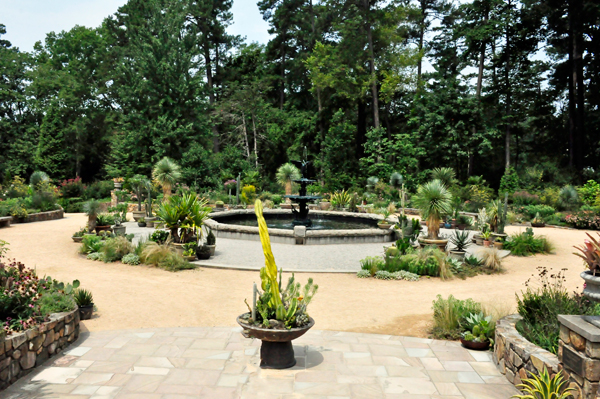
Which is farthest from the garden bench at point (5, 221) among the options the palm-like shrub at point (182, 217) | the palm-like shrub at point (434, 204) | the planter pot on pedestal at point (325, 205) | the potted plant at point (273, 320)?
the potted plant at point (273, 320)

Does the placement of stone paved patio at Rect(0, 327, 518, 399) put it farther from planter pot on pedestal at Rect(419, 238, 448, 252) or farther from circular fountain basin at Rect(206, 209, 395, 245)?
circular fountain basin at Rect(206, 209, 395, 245)

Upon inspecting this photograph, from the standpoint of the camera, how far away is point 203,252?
11.8m

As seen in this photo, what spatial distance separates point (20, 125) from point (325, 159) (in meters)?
27.9

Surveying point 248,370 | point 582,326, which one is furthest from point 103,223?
point 582,326

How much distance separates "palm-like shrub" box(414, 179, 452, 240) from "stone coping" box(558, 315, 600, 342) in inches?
328

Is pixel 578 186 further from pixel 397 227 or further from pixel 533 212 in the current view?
pixel 397 227

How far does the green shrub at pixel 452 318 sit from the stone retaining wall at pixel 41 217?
1887cm

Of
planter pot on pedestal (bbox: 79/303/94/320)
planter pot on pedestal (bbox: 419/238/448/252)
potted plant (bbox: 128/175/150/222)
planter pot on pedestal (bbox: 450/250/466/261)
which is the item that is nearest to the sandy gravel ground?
planter pot on pedestal (bbox: 79/303/94/320)

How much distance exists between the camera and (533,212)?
21719mm

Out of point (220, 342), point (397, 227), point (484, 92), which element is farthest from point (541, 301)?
point (484, 92)

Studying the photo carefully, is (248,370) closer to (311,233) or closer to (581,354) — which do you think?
(581,354)

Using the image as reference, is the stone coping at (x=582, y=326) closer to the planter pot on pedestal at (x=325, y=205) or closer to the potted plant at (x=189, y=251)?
the potted plant at (x=189, y=251)

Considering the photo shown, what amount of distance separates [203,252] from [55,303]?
579 cm

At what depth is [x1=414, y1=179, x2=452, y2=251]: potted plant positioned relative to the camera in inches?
487
